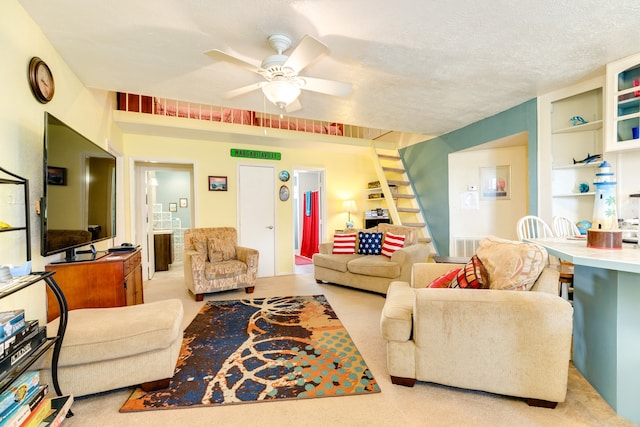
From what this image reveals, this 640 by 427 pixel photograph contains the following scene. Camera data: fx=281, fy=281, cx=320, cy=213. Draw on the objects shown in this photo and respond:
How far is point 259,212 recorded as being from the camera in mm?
4910

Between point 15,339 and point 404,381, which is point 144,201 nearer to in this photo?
point 15,339

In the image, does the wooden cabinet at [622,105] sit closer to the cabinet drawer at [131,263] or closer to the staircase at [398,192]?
the staircase at [398,192]

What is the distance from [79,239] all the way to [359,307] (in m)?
2.67

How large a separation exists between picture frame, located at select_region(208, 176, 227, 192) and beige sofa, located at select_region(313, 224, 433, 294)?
76.1 inches

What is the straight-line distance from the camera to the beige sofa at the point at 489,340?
4.95ft

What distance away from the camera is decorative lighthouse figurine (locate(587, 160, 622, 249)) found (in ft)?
5.15

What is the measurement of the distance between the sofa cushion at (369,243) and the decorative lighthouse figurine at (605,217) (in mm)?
2602

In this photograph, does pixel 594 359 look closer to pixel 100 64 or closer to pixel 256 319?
pixel 256 319

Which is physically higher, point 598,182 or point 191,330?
point 598,182

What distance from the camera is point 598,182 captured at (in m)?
1.67

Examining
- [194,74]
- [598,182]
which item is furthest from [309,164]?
[598,182]

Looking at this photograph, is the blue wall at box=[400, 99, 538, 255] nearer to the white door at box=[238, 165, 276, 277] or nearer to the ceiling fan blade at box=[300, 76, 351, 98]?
the ceiling fan blade at box=[300, 76, 351, 98]

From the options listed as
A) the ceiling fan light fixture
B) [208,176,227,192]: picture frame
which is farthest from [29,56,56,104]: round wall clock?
[208,176,227,192]: picture frame

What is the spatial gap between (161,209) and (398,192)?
17.1 feet
